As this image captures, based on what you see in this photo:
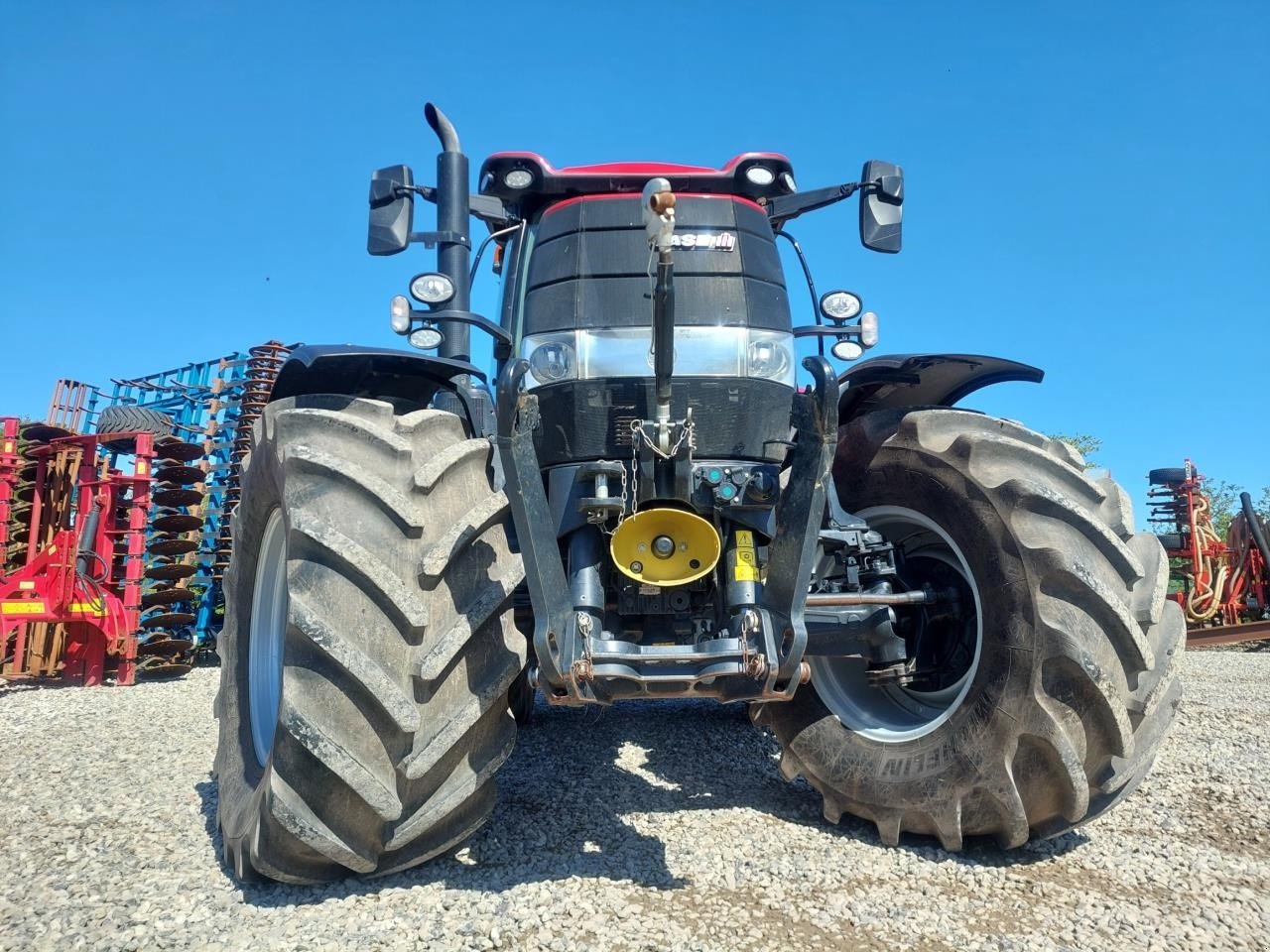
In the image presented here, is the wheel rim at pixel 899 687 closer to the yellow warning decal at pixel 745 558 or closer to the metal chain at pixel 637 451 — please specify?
the yellow warning decal at pixel 745 558

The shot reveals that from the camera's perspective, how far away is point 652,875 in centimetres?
253

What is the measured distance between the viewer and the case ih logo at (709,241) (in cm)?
324

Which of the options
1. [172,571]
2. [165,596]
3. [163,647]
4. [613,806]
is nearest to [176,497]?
[172,571]

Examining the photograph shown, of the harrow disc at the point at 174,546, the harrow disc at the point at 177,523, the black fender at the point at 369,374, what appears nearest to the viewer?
the black fender at the point at 369,374

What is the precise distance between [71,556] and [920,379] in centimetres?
706

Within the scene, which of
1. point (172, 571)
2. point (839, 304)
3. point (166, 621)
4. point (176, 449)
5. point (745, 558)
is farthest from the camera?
point (176, 449)

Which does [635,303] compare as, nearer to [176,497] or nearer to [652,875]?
[652,875]

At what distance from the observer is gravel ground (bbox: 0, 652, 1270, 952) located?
85.4 inches

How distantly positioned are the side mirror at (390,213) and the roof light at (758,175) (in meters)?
1.36

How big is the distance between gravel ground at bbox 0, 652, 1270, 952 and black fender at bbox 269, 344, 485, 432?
1594mm

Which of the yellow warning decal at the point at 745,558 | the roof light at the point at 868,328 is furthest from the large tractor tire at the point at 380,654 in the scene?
the roof light at the point at 868,328

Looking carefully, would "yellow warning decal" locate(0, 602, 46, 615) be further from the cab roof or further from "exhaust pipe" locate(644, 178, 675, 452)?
"exhaust pipe" locate(644, 178, 675, 452)

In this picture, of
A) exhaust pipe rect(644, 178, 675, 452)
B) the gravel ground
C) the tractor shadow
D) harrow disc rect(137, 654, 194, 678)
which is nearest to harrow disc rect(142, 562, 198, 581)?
harrow disc rect(137, 654, 194, 678)

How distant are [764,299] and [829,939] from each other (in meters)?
2.15
